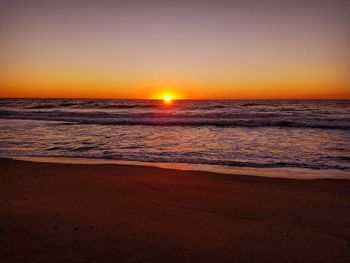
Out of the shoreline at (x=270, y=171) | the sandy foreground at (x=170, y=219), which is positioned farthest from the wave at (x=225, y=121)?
the sandy foreground at (x=170, y=219)

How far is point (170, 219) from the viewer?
3.62 metres

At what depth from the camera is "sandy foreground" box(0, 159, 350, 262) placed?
2.86m

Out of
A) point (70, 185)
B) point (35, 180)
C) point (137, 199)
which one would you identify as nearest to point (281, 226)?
point (137, 199)

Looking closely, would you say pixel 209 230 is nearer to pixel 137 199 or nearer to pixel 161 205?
pixel 161 205

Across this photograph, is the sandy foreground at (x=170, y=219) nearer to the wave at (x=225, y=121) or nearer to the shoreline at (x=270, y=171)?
the shoreline at (x=270, y=171)

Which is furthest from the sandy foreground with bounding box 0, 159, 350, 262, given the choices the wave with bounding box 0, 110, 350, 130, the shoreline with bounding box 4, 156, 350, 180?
the wave with bounding box 0, 110, 350, 130

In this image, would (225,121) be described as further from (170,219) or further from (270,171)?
(170,219)

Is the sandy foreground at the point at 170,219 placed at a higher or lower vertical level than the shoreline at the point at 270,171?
higher

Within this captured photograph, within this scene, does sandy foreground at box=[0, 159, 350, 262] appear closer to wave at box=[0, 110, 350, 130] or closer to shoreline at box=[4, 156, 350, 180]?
shoreline at box=[4, 156, 350, 180]

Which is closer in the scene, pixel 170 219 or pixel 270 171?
pixel 170 219

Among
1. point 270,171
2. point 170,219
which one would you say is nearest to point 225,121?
point 270,171

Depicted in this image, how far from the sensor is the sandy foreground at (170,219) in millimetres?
2859

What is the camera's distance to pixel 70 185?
16.4 feet

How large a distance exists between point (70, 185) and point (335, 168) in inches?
215
